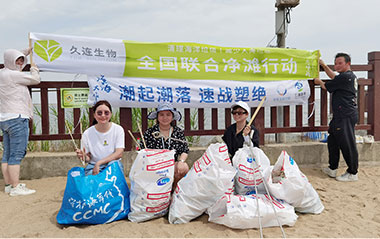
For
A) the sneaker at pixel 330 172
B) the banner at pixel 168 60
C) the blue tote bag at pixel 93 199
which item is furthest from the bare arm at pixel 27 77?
the sneaker at pixel 330 172

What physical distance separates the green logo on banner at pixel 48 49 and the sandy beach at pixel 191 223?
5.79 ft

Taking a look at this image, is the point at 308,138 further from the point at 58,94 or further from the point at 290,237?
the point at 58,94

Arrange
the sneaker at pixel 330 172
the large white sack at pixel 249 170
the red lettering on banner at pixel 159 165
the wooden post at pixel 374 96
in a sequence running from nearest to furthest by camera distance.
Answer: the red lettering on banner at pixel 159 165
the large white sack at pixel 249 170
the sneaker at pixel 330 172
the wooden post at pixel 374 96

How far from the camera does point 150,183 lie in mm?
2654

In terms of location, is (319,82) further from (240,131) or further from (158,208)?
(158,208)

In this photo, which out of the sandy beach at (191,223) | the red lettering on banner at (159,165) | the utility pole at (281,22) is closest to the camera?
the sandy beach at (191,223)

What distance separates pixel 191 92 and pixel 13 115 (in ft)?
7.57

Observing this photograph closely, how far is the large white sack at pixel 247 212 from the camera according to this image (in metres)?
2.54

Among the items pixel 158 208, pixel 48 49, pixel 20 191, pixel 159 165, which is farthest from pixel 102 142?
pixel 48 49

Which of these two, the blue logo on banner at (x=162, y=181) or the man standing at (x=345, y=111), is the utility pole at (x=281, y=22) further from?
the blue logo on banner at (x=162, y=181)

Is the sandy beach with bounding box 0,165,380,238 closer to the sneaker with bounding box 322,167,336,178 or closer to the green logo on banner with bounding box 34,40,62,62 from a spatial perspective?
the sneaker with bounding box 322,167,336,178

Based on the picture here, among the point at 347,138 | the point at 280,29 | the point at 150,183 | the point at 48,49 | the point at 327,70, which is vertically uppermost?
the point at 280,29

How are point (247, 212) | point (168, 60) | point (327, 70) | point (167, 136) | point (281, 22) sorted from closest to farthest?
point (247, 212) → point (167, 136) → point (168, 60) → point (327, 70) → point (281, 22)

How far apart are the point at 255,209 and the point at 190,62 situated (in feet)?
8.03
